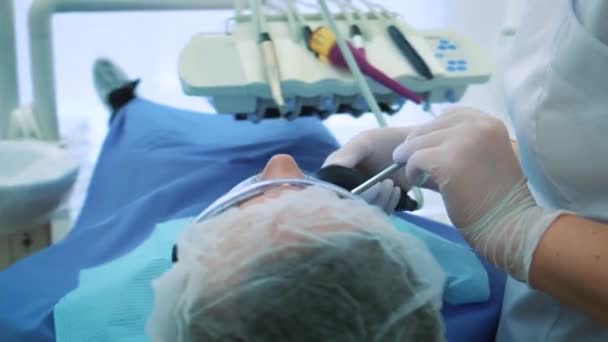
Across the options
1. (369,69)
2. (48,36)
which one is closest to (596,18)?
(369,69)

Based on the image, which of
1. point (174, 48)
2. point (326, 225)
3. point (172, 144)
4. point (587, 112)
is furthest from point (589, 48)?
point (174, 48)

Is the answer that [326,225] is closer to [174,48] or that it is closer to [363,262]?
[363,262]

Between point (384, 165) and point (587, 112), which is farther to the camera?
point (384, 165)

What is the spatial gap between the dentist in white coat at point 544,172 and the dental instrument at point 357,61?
276 millimetres

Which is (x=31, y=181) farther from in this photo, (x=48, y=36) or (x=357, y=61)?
(x=357, y=61)

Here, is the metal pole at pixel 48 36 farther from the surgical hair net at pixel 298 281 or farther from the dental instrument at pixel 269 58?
the surgical hair net at pixel 298 281

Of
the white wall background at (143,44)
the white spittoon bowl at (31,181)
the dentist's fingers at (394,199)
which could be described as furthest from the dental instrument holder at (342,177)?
the white wall background at (143,44)

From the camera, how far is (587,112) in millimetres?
631

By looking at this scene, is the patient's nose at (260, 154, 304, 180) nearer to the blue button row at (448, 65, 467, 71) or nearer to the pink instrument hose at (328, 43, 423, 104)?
the pink instrument hose at (328, 43, 423, 104)

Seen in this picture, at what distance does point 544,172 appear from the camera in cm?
70

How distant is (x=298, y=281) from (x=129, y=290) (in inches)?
14.9

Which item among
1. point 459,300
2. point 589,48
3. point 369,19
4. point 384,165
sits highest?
point 589,48

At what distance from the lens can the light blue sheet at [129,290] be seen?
0.79 m

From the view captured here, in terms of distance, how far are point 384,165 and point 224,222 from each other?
0.44m
